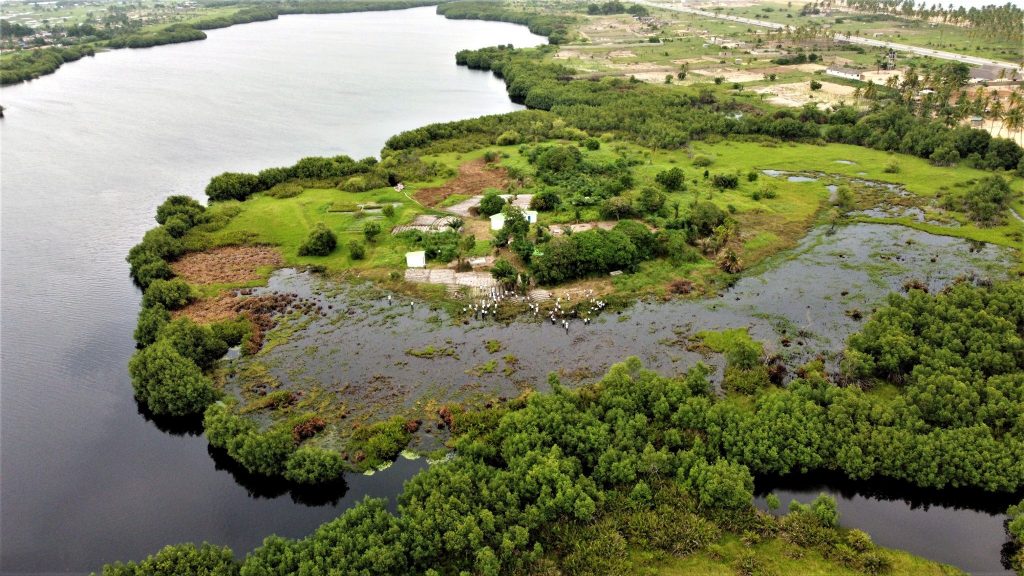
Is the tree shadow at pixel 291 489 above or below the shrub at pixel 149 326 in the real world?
below

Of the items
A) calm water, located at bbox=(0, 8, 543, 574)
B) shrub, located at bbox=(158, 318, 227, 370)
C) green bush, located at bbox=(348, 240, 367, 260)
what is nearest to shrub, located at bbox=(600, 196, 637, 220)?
green bush, located at bbox=(348, 240, 367, 260)

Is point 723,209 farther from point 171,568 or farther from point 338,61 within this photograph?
point 338,61

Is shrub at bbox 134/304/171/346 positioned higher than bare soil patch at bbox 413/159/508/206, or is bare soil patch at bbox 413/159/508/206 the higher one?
bare soil patch at bbox 413/159/508/206

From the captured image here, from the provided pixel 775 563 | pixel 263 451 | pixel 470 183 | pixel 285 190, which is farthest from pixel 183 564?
pixel 470 183

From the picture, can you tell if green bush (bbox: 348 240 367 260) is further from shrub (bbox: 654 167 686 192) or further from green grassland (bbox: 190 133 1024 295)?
shrub (bbox: 654 167 686 192)

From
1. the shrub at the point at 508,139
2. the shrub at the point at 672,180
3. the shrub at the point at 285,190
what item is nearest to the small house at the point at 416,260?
the shrub at the point at 285,190

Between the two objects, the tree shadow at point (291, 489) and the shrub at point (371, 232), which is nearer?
the tree shadow at point (291, 489)

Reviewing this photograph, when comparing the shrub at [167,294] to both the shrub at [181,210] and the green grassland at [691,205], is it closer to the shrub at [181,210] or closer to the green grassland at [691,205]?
the green grassland at [691,205]

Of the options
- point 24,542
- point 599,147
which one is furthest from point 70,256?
point 599,147
